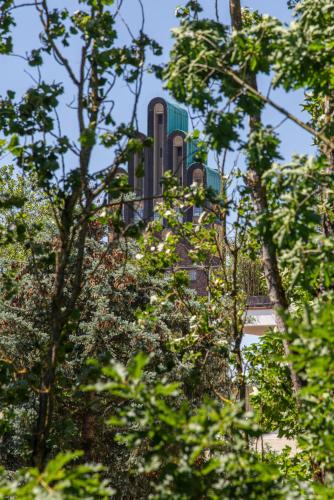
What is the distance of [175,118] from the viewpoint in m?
51.8

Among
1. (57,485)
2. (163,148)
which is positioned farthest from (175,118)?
(57,485)

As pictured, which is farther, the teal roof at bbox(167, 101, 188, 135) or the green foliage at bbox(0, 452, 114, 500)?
the teal roof at bbox(167, 101, 188, 135)

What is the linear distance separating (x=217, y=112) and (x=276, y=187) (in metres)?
0.62

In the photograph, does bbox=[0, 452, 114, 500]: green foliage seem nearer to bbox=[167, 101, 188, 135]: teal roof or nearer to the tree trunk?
the tree trunk

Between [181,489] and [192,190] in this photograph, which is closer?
[181,489]

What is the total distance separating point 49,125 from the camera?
6.54 m

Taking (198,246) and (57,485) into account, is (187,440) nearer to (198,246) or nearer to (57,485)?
(57,485)

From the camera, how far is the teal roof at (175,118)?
51.1 m

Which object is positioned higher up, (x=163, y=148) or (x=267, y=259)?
(x=163, y=148)

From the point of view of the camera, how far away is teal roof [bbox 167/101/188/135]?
168 ft

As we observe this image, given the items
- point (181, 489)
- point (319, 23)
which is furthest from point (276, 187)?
point (181, 489)

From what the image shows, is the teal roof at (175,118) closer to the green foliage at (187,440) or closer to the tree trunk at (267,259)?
the tree trunk at (267,259)

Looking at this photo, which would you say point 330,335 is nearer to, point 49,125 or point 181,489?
point 181,489

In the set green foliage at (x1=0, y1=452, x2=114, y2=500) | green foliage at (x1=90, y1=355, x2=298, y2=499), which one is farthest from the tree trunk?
green foliage at (x1=0, y1=452, x2=114, y2=500)
